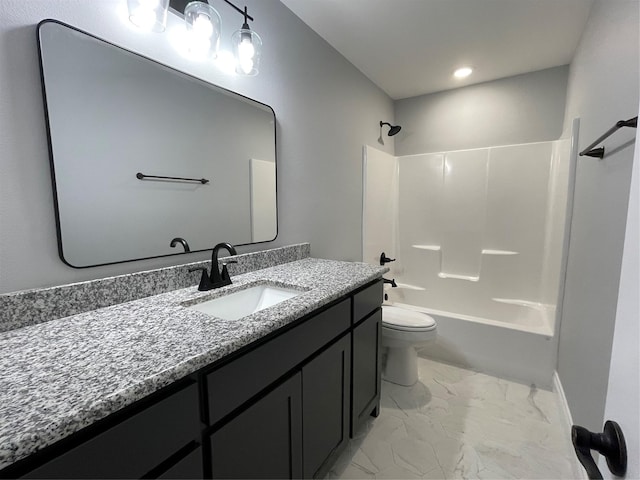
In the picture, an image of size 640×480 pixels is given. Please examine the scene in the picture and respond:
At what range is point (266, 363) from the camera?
0.90m

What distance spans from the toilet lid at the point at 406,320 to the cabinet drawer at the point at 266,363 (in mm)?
903

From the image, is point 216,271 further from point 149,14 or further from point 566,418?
point 566,418

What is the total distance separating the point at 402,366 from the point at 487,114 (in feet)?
7.68

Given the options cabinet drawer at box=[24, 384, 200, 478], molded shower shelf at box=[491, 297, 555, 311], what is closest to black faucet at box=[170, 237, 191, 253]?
cabinet drawer at box=[24, 384, 200, 478]

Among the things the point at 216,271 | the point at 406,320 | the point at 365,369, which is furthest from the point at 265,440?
the point at 406,320

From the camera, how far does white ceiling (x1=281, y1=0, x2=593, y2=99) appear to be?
167cm

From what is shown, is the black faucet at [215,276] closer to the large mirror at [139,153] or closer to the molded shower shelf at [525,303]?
the large mirror at [139,153]

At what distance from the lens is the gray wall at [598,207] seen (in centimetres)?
110

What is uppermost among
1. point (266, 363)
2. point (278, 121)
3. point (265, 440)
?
point (278, 121)

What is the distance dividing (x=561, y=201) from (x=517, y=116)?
83cm

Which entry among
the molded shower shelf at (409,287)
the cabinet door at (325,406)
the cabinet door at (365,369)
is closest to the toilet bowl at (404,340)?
the cabinet door at (365,369)

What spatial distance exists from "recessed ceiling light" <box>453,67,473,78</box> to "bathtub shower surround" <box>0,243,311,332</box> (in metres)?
2.50

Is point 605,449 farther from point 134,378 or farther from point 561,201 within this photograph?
point 561,201

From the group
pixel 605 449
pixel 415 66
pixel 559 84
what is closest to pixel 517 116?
pixel 559 84
